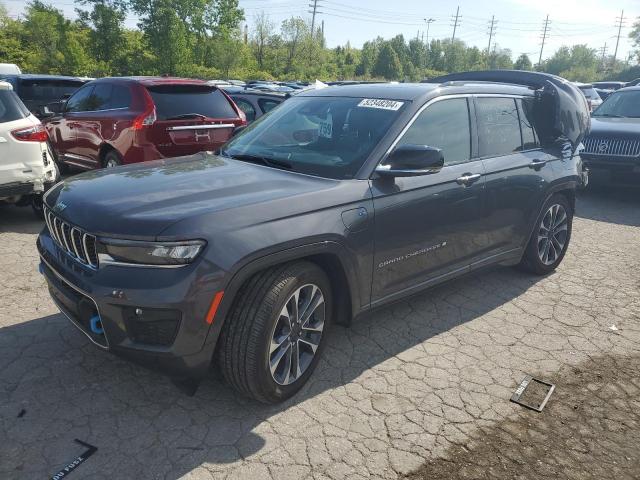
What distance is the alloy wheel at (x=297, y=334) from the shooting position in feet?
9.35

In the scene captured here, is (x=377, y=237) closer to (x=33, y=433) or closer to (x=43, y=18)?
(x=33, y=433)

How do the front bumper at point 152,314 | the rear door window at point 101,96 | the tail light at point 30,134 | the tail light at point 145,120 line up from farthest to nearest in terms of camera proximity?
the rear door window at point 101,96 → the tail light at point 145,120 → the tail light at point 30,134 → the front bumper at point 152,314

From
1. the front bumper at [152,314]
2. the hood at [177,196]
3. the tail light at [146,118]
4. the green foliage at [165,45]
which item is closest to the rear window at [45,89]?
the tail light at [146,118]

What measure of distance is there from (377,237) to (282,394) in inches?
42.9

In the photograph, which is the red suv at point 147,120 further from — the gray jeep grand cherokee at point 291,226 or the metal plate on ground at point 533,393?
the metal plate on ground at point 533,393

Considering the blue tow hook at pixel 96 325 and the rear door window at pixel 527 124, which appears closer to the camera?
the blue tow hook at pixel 96 325

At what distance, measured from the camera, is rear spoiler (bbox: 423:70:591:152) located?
4.82 m

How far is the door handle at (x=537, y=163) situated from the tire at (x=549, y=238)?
1.26 ft

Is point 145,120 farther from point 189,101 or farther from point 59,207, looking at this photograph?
point 59,207

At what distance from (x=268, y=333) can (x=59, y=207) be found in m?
1.40

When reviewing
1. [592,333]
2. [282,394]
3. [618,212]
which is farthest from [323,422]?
[618,212]

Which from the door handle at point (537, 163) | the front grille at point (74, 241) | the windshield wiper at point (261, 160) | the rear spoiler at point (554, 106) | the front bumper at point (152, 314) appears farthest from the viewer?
the rear spoiler at point (554, 106)

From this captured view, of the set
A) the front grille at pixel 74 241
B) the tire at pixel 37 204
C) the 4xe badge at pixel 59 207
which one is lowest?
the tire at pixel 37 204

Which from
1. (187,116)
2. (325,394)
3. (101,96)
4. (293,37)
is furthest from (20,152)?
(293,37)
